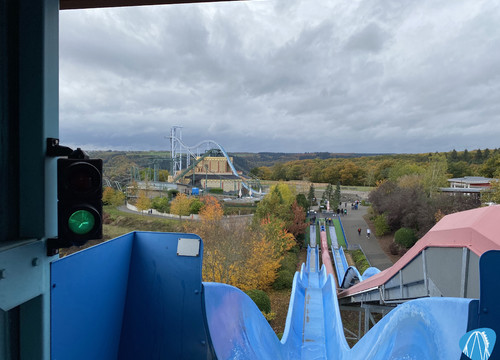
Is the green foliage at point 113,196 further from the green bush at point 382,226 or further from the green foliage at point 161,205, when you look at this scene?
the green bush at point 382,226

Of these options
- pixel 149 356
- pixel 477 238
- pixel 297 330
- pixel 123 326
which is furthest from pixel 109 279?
pixel 297 330

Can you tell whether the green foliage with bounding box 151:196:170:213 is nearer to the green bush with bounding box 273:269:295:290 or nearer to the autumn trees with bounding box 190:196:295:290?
the autumn trees with bounding box 190:196:295:290

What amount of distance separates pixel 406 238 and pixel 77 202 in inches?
559

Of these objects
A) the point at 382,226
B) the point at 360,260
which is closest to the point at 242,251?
the point at 360,260

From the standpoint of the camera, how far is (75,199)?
115 centimetres

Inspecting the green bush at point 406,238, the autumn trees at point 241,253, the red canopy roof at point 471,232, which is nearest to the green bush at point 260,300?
the autumn trees at point 241,253

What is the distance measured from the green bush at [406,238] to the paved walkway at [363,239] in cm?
92

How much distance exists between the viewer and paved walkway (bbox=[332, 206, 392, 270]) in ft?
42.1

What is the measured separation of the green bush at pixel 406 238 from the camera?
42.5 ft

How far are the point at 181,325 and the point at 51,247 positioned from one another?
0.65m

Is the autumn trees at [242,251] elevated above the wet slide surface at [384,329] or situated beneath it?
situated beneath

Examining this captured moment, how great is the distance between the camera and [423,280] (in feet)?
11.9

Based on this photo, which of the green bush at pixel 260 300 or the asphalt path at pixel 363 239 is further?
the asphalt path at pixel 363 239

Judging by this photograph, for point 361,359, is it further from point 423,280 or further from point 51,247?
point 51,247
